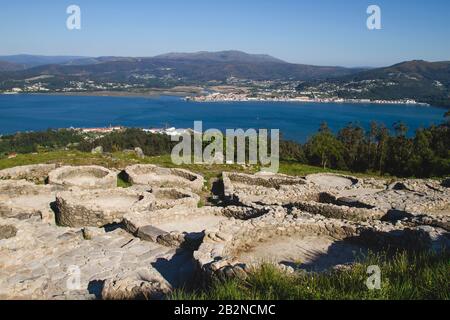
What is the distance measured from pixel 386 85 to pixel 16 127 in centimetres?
15657

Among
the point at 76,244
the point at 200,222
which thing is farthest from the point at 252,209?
the point at 76,244

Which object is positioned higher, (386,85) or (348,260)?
(386,85)

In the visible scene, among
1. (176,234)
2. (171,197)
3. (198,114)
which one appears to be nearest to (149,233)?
(176,234)

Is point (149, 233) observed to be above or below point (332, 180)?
above

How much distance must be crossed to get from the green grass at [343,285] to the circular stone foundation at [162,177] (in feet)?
36.4

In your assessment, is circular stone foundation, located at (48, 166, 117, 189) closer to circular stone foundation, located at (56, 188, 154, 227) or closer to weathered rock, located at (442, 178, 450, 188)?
circular stone foundation, located at (56, 188, 154, 227)

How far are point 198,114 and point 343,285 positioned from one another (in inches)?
5153

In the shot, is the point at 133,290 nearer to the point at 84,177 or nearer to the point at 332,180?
the point at 84,177

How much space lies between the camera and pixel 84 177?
18.0m

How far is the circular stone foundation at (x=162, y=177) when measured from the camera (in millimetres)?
16902

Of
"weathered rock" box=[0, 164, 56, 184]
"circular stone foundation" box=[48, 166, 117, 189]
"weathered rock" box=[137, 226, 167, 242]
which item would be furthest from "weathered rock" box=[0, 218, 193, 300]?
"weathered rock" box=[0, 164, 56, 184]
